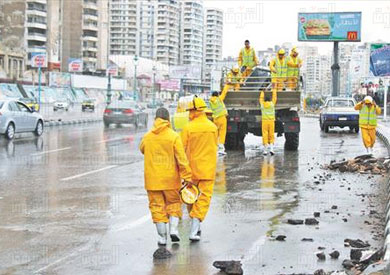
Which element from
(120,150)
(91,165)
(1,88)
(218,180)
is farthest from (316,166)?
(1,88)

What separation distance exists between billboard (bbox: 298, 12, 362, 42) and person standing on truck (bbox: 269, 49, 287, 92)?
37.1m

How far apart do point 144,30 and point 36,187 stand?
172m

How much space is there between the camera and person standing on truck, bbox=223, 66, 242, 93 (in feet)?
62.3

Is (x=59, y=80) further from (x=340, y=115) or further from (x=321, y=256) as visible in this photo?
(x=321, y=256)

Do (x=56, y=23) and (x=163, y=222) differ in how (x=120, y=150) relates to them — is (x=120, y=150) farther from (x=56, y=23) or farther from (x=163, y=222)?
(x=56, y=23)

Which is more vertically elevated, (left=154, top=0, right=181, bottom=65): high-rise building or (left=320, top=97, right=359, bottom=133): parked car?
(left=154, top=0, right=181, bottom=65): high-rise building

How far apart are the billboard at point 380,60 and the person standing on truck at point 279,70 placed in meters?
22.1

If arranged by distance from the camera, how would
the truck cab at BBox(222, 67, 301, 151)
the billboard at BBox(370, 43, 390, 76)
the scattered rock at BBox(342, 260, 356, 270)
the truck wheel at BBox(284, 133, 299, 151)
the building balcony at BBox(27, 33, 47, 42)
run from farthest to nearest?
1. the building balcony at BBox(27, 33, 47, 42)
2. the billboard at BBox(370, 43, 390, 76)
3. the truck wheel at BBox(284, 133, 299, 151)
4. the truck cab at BBox(222, 67, 301, 151)
5. the scattered rock at BBox(342, 260, 356, 270)

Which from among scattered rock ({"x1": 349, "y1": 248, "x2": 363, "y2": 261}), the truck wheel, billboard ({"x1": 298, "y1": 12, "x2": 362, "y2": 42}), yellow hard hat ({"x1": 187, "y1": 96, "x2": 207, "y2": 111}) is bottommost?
scattered rock ({"x1": 349, "y1": 248, "x2": 363, "y2": 261})

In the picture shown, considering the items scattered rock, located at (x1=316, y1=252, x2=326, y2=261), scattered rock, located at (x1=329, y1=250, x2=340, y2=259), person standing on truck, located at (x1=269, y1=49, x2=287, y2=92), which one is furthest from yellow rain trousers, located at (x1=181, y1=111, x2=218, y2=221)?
person standing on truck, located at (x1=269, y1=49, x2=287, y2=92)

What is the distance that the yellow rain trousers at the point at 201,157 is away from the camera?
286 inches

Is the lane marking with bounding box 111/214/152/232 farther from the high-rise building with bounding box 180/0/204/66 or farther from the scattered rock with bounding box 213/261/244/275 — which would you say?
the high-rise building with bounding box 180/0/204/66

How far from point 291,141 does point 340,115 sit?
11.4 metres

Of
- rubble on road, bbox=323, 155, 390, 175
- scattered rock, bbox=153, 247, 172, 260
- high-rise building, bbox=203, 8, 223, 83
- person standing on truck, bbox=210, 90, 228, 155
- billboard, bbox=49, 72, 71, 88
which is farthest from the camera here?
high-rise building, bbox=203, 8, 223, 83
